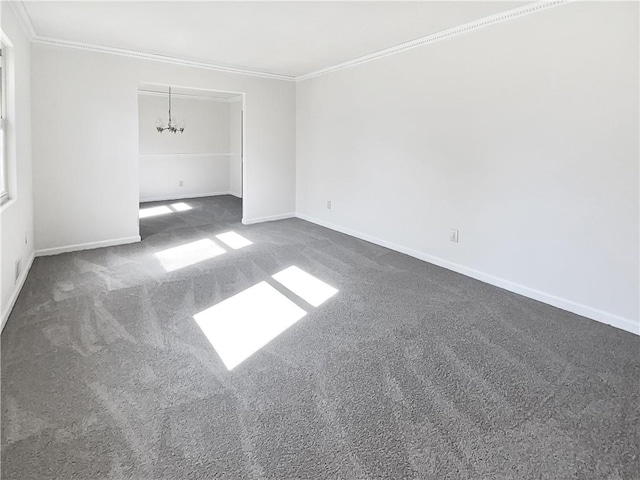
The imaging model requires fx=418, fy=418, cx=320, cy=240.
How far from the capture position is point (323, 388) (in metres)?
2.26

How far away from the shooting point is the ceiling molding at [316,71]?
131 inches

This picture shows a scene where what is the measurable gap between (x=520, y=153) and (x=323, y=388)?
2621 millimetres

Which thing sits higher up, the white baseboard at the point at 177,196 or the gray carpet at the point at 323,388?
the white baseboard at the point at 177,196

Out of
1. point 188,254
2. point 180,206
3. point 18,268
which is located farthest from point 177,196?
point 18,268

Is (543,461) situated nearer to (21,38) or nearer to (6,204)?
(6,204)

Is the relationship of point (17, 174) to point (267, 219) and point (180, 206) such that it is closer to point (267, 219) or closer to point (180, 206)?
point (267, 219)

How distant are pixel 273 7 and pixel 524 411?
3250mm

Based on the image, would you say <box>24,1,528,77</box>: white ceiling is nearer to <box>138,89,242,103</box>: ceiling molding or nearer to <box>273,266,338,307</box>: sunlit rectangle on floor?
<box>273,266,338,307</box>: sunlit rectangle on floor

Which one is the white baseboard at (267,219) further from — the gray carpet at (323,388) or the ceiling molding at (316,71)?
the gray carpet at (323,388)

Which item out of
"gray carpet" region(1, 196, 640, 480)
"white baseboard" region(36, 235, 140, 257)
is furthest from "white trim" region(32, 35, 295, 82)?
"gray carpet" region(1, 196, 640, 480)

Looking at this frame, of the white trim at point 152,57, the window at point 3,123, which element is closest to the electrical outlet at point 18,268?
the window at point 3,123

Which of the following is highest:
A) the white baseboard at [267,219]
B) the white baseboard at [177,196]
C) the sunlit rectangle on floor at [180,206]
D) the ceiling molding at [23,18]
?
the ceiling molding at [23,18]

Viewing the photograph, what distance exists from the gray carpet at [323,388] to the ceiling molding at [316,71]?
2.32 m

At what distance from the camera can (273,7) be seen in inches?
129
